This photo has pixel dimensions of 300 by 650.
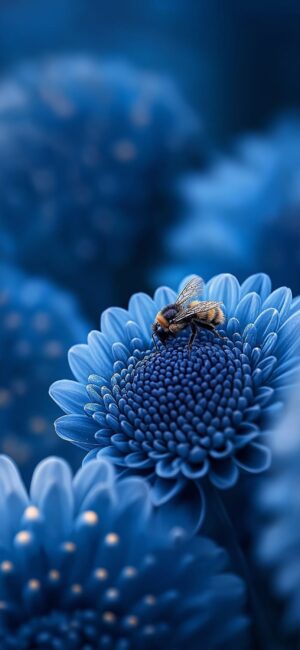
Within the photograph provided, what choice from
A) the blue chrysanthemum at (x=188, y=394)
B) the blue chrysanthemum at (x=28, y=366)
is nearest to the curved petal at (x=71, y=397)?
the blue chrysanthemum at (x=188, y=394)

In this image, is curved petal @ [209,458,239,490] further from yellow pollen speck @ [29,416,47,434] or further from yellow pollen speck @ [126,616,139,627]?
yellow pollen speck @ [29,416,47,434]

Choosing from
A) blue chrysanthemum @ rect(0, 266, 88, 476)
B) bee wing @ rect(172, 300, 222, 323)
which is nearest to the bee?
bee wing @ rect(172, 300, 222, 323)

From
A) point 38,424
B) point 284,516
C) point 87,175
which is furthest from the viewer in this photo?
point 87,175

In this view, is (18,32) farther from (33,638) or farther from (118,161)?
(33,638)

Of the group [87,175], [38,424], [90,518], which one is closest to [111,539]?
[90,518]

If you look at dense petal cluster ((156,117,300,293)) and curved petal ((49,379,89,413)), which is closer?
curved petal ((49,379,89,413))

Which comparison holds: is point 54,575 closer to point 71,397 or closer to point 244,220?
point 71,397
